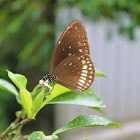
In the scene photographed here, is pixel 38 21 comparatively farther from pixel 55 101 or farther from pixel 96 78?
pixel 55 101

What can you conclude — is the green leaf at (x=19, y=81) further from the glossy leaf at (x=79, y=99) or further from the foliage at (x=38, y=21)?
the foliage at (x=38, y=21)

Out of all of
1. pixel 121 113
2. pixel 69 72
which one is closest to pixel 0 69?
pixel 121 113

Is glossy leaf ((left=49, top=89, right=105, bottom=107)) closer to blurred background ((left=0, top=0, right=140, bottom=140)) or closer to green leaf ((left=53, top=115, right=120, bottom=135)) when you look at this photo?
green leaf ((left=53, top=115, right=120, bottom=135))

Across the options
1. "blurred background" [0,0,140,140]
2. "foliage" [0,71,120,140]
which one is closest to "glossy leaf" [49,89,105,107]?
"foliage" [0,71,120,140]

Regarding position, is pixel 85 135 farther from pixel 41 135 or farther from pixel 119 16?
pixel 41 135

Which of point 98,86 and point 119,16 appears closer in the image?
point 119,16

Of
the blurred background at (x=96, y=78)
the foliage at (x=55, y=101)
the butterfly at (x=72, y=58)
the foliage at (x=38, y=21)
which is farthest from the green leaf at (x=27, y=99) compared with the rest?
the blurred background at (x=96, y=78)

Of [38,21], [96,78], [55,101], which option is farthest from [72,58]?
[96,78]
